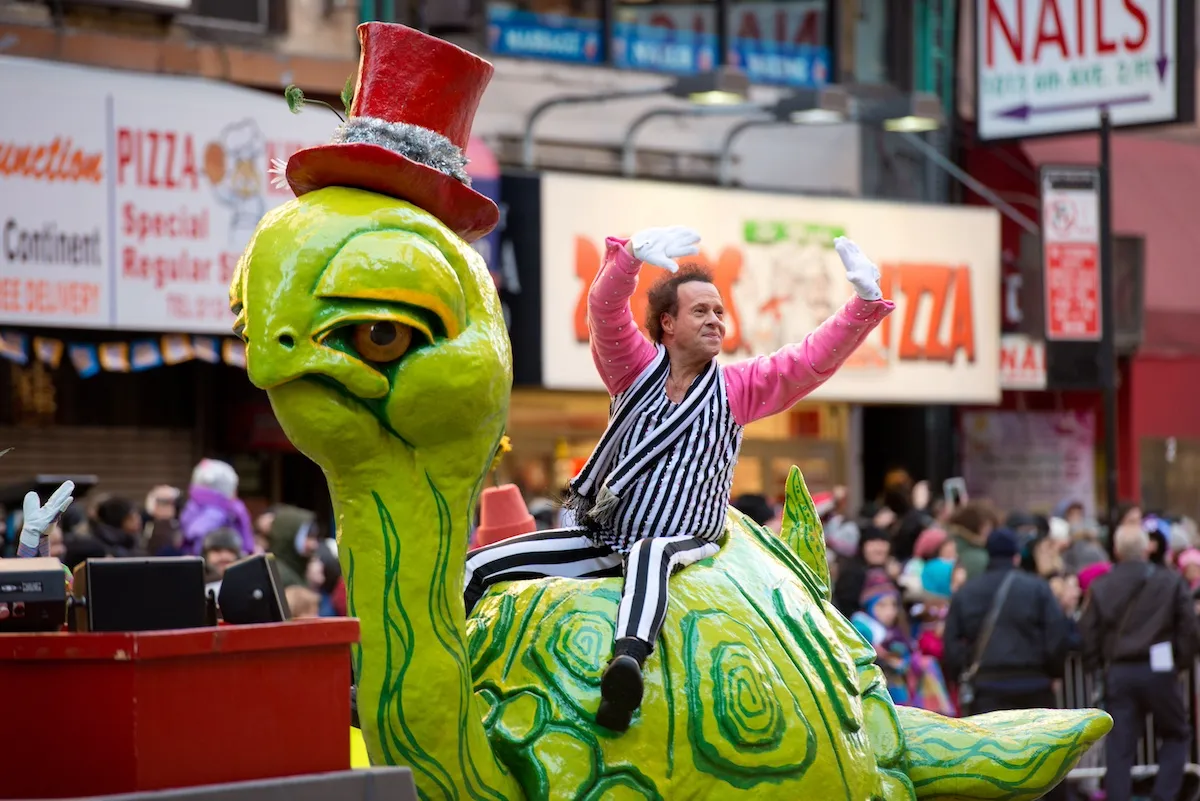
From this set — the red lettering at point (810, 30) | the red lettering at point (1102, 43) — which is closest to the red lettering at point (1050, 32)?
the red lettering at point (1102, 43)

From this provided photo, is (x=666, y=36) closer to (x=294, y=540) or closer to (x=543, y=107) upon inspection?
(x=543, y=107)

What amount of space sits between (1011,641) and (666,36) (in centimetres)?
949

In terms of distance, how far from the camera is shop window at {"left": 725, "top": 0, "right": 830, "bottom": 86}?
19547 mm

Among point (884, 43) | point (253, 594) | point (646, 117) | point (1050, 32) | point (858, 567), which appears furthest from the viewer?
point (884, 43)

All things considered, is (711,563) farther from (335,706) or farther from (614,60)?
(614,60)

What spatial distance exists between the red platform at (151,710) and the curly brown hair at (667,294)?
1645 millimetres

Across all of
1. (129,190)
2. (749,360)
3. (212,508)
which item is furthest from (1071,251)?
(749,360)

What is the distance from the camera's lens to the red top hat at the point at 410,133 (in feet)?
13.1

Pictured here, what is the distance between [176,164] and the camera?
13.9 metres

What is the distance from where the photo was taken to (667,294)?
495 centimetres

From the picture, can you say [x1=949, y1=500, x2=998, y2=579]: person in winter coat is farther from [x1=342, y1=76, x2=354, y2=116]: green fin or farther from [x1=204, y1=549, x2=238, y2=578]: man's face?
[x1=342, y1=76, x2=354, y2=116]: green fin

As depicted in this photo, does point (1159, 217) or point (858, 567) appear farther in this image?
point (1159, 217)

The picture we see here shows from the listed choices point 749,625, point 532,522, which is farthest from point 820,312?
point 749,625

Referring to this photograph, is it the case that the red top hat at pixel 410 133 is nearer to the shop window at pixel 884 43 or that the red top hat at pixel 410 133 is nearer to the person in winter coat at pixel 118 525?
the person in winter coat at pixel 118 525
